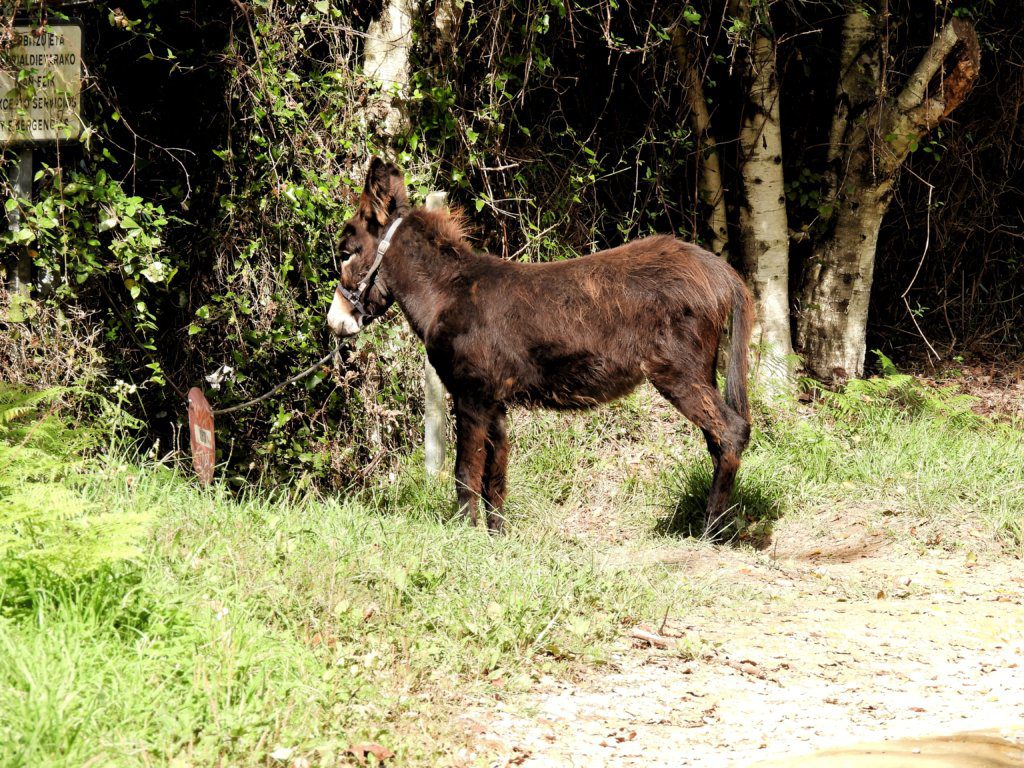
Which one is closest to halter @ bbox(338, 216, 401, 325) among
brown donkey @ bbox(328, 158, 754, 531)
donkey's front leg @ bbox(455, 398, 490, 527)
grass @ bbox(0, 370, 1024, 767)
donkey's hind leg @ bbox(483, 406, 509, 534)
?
brown donkey @ bbox(328, 158, 754, 531)

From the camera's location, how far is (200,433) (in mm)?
5234

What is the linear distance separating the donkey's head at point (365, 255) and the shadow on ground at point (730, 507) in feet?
7.33

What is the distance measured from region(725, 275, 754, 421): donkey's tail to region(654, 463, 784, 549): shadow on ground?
2.26ft

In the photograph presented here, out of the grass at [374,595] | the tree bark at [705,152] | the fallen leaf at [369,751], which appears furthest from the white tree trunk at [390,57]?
the fallen leaf at [369,751]

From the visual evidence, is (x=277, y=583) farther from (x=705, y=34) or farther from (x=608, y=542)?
(x=705, y=34)

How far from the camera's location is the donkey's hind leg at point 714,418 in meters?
5.51

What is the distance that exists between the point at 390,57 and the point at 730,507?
3.89 meters

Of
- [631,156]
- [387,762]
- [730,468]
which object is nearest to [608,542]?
[730,468]

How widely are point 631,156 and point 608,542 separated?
4158 mm

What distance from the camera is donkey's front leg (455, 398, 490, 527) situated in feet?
18.3

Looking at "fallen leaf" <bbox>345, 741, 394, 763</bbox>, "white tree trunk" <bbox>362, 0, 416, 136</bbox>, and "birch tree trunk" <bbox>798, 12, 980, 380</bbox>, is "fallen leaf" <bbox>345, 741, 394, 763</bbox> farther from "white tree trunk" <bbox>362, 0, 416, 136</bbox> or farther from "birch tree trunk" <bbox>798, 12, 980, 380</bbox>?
"birch tree trunk" <bbox>798, 12, 980, 380</bbox>

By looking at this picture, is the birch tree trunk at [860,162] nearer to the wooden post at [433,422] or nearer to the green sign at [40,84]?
the wooden post at [433,422]

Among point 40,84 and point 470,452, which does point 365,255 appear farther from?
point 40,84

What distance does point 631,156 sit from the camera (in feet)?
29.2
